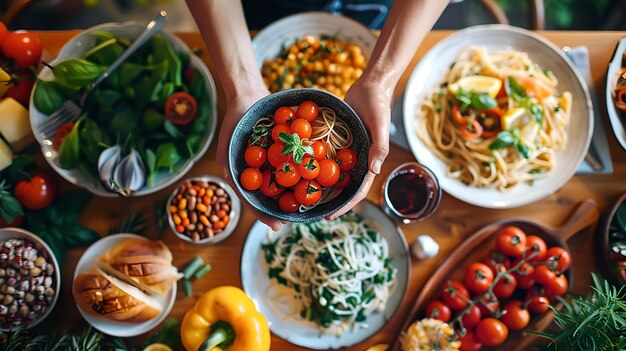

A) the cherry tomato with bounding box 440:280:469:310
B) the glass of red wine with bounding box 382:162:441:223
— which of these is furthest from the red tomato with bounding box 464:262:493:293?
the glass of red wine with bounding box 382:162:441:223

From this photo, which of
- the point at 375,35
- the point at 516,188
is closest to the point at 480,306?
the point at 516,188

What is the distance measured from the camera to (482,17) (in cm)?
288

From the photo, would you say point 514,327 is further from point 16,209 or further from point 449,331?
point 16,209

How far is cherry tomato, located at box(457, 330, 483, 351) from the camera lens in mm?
1635

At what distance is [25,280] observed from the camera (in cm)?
152

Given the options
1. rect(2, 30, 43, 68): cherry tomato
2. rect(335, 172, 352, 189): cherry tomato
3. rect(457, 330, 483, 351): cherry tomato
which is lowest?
rect(457, 330, 483, 351): cherry tomato

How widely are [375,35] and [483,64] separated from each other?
16.5 inches

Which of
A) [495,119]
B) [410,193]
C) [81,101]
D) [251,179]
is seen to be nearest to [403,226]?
[410,193]

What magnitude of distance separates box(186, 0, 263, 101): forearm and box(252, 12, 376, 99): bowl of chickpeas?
23 centimetres

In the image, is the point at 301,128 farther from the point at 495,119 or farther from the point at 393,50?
the point at 495,119

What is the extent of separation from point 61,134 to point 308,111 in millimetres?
949

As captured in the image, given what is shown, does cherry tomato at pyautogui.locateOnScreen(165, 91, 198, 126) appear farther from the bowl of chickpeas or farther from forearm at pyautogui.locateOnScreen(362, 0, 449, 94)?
forearm at pyautogui.locateOnScreen(362, 0, 449, 94)

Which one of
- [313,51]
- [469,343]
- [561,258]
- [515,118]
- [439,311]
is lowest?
[469,343]

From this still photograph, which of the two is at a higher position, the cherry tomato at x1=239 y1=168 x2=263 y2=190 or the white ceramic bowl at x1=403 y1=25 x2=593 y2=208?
the cherry tomato at x1=239 y1=168 x2=263 y2=190
